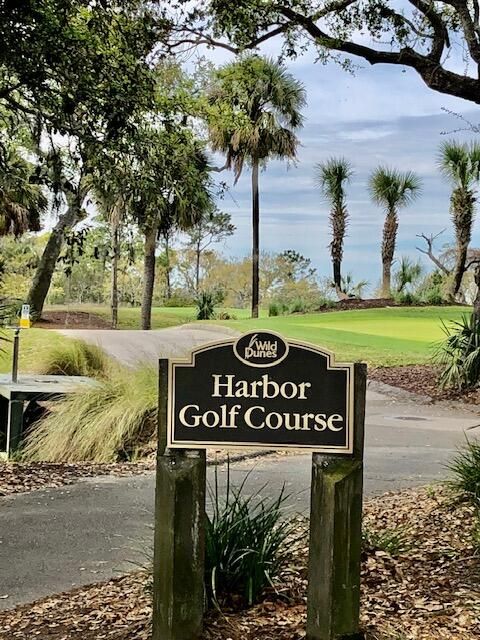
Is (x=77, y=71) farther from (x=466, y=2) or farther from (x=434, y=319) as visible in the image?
(x=434, y=319)

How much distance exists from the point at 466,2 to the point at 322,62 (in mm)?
1904

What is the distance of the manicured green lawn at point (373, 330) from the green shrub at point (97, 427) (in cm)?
826

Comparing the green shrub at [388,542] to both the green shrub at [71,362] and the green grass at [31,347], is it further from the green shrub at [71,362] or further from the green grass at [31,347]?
the green shrub at [71,362]

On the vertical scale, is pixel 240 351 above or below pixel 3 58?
below

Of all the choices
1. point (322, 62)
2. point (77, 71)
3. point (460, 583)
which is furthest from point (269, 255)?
point (460, 583)

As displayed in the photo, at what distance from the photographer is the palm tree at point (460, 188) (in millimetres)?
22344

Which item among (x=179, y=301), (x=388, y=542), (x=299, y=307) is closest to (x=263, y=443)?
(x=388, y=542)

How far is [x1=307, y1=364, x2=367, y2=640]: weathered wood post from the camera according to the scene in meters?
→ 2.64

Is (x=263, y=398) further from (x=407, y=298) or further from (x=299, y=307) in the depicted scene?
(x=407, y=298)

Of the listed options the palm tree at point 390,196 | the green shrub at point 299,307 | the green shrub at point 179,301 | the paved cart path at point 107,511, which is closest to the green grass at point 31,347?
the paved cart path at point 107,511

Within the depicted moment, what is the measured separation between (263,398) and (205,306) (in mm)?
19595

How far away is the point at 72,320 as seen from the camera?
909 inches

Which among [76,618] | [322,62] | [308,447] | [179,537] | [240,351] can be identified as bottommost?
[76,618]

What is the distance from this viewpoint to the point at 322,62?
33.3ft
